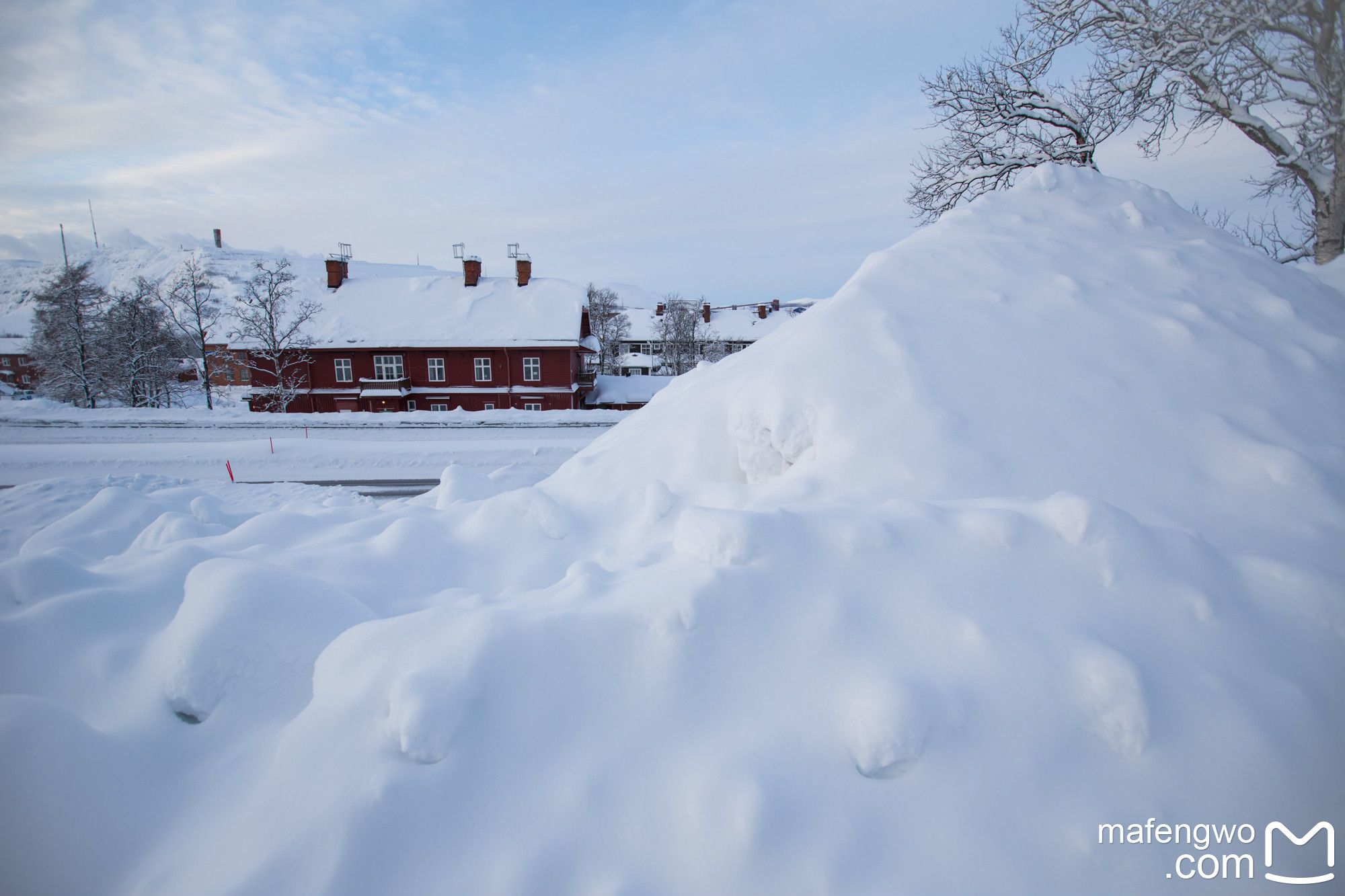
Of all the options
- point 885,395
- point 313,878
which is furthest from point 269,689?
point 885,395

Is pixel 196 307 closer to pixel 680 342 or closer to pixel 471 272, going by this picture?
pixel 471 272

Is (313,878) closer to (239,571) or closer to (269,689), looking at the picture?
(269,689)

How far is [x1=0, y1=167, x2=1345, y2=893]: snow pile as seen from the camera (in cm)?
188

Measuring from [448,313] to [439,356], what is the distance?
250 cm

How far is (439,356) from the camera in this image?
91.4 ft

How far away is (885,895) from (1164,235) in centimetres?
641

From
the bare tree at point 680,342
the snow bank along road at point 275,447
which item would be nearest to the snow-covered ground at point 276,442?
the snow bank along road at point 275,447

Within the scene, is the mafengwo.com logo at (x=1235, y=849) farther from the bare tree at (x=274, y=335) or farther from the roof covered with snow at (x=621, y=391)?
the roof covered with snow at (x=621, y=391)

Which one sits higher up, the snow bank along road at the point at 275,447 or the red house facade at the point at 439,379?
the red house facade at the point at 439,379

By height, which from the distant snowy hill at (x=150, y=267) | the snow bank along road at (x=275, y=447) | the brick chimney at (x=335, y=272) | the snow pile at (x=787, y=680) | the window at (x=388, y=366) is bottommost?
the snow bank along road at (x=275, y=447)

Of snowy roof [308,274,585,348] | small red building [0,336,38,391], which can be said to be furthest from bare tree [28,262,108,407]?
small red building [0,336,38,391]

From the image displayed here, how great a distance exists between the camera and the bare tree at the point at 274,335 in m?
25.9

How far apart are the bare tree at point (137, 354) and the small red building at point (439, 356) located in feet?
10.00

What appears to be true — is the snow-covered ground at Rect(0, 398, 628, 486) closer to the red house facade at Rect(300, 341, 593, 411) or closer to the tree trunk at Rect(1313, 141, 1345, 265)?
the red house facade at Rect(300, 341, 593, 411)
